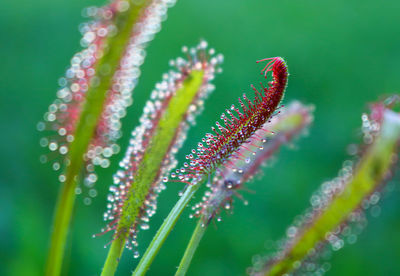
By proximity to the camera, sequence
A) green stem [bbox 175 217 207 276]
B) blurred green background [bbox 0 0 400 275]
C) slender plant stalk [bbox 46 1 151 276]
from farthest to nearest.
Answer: blurred green background [bbox 0 0 400 275], green stem [bbox 175 217 207 276], slender plant stalk [bbox 46 1 151 276]

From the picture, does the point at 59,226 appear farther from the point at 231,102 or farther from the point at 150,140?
the point at 231,102

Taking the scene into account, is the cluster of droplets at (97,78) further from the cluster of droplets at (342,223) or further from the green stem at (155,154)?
the cluster of droplets at (342,223)

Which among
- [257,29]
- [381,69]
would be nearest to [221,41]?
[257,29]

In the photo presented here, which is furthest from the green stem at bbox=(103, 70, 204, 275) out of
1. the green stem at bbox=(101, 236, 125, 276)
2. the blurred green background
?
the blurred green background

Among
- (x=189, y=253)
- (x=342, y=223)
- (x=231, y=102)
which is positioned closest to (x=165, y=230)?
(x=189, y=253)

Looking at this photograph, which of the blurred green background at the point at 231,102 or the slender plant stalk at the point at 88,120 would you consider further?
the blurred green background at the point at 231,102

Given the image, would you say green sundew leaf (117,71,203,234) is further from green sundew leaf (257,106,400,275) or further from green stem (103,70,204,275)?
green sundew leaf (257,106,400,275)

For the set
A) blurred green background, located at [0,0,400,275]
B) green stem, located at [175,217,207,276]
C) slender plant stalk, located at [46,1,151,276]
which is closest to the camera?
slender plant stalk, located at [46,1,151,276]

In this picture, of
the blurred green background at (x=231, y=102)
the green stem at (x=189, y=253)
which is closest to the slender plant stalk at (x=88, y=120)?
the green stem at (x=189, y=253)
